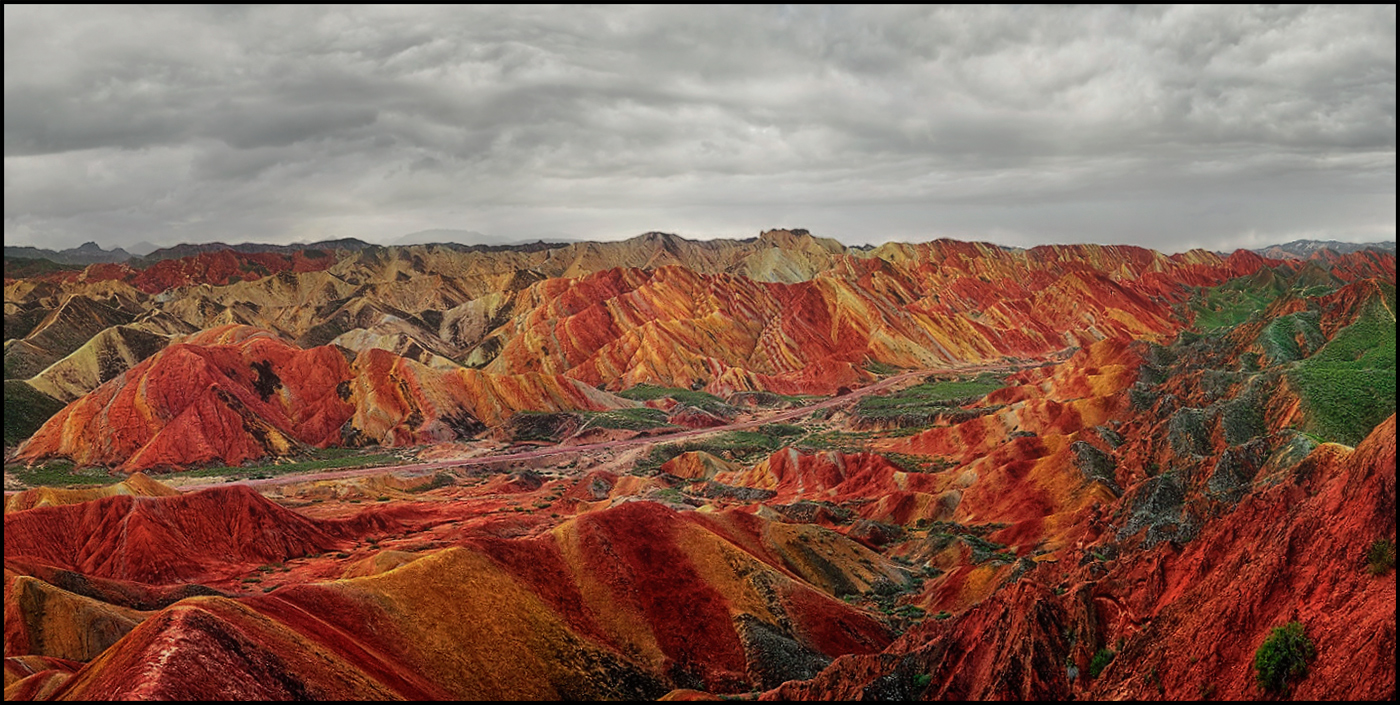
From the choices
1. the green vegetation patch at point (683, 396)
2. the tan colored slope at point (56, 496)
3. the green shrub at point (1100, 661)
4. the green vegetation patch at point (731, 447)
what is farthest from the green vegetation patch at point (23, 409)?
the green shrub at point (1100, 661)

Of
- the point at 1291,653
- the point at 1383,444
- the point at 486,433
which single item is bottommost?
the point at 486,433

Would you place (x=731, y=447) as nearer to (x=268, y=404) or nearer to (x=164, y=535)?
(x=268, y=404)

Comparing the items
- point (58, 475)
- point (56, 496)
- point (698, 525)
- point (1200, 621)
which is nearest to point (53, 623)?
point (56, 496)

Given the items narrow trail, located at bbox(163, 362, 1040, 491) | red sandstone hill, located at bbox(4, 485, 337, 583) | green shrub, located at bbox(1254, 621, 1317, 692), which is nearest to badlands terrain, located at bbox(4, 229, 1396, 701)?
green shrub, located at bbox(1254, 621, 1317, 692)

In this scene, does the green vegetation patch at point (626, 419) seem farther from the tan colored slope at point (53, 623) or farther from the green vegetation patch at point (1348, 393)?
the tan colored slope at point (53, 623)

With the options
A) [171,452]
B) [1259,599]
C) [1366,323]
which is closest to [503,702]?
[1259,599]

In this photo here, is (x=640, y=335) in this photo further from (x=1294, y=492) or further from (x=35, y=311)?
(x=1294, y=492)

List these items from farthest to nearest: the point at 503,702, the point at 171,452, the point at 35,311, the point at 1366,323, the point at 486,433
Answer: the point at 35,311, the point at 486,433, the point at 171,452, the point at 1366,323, the point at 503,702
